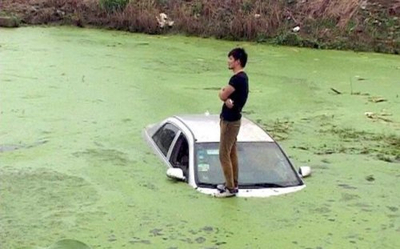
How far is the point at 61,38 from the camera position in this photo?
64.1 feet

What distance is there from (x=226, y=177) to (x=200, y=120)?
1330mm

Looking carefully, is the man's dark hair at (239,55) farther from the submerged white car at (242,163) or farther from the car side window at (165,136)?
the car side window at (165,136)

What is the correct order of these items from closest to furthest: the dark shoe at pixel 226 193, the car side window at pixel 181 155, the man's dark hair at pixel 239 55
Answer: the man's dark hair at pixel 239 55 < the dark shoe at pixel 226 193 < the car side window at pixel 181 155

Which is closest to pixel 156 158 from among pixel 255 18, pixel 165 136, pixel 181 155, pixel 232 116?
pixel 165 136

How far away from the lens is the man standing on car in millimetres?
6648

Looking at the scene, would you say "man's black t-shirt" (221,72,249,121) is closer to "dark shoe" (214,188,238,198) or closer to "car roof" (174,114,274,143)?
"dark shoe" (214,188,238,198)

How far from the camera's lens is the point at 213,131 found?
7793 mm

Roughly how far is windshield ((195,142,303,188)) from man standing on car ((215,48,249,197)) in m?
0.21

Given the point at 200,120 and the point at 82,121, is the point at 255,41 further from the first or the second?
the point at 200,120

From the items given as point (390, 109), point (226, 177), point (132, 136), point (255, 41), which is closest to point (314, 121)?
point (390, 109)

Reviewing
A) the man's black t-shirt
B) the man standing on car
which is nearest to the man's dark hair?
the man standing on car

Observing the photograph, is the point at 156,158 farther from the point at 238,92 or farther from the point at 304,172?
the point at 238,92

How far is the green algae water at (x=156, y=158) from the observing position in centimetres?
636

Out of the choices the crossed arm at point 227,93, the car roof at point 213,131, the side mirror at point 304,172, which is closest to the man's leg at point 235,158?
the crossed arm at point 227,93
